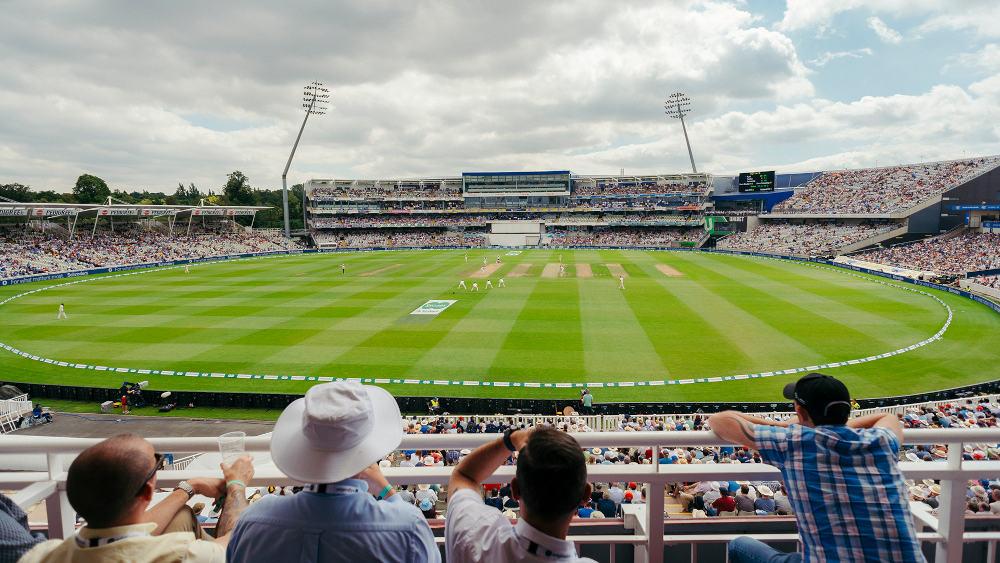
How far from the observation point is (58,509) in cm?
282

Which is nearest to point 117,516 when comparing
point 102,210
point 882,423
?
point 882,423

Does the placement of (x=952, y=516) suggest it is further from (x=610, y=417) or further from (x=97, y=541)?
(x=610, y=417)

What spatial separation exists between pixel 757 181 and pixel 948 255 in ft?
108

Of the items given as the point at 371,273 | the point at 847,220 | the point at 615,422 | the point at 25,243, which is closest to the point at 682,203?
the point at 847,220

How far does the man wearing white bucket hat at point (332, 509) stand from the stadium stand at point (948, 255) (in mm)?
52910

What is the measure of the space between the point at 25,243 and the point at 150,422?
57077 mm

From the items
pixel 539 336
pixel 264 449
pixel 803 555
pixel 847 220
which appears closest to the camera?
pixel 803 555

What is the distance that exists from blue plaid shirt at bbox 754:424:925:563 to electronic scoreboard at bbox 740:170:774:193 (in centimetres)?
8487

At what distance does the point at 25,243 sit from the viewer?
2152 inches

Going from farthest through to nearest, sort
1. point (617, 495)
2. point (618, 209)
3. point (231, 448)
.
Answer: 1. point (618, 209)
2. point (617, 495)
3. point (231, 448)

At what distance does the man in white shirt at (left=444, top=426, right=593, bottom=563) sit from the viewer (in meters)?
1.91

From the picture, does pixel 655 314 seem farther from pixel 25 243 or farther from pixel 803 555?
pixel 25 243

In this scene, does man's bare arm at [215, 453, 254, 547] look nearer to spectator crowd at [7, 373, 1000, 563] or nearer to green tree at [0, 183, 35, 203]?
spectator crowd at [7, 373, 1000, 563]

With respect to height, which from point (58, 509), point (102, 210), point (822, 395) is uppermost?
point (102, 210)
